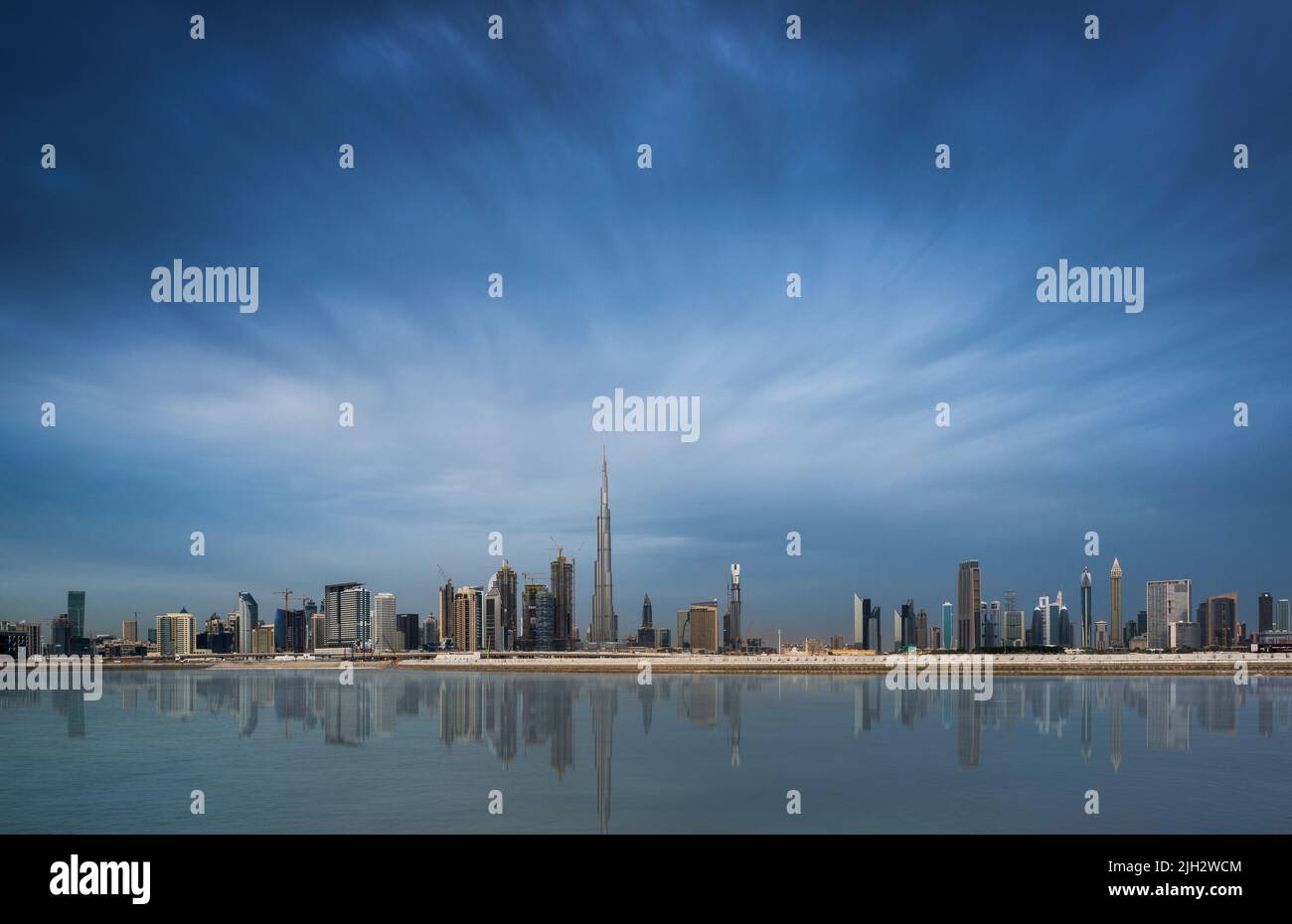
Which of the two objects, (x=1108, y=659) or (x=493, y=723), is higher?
(x=493, y=723)

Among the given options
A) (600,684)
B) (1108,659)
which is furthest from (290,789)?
(1108,659)

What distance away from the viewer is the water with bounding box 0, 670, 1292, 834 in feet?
131

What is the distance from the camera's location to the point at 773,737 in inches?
2680

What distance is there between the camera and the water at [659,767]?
39.9 metres

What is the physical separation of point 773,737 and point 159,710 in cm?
7710

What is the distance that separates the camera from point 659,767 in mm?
52906

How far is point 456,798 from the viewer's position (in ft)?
142
